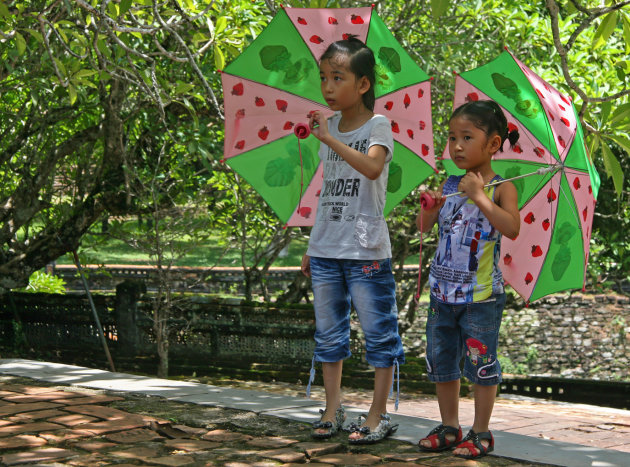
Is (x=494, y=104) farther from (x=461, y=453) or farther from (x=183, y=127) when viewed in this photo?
(x=183, y=127)

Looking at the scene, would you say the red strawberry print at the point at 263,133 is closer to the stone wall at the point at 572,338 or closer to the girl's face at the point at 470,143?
the girl's face at the point at 470,143

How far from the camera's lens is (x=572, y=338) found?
18578 mm

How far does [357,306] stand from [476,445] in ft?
2.66

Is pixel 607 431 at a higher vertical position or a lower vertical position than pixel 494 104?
lower

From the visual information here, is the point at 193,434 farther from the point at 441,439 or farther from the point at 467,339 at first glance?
the point at 467,339

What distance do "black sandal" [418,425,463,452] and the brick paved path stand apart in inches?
2.2

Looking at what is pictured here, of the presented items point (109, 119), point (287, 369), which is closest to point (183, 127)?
point (109, 119)

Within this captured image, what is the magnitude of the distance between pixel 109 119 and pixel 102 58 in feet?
6.71

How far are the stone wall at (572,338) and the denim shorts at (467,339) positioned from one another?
529 inches

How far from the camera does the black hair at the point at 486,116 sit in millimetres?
3676

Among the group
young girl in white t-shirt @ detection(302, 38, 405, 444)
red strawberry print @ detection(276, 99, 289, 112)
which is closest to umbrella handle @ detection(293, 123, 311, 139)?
young girl in white t-shirt @ detection(302, 38, 405, 444)

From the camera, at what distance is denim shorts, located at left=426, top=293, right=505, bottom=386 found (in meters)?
3.61

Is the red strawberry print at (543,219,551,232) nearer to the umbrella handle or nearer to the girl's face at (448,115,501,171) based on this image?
the girl's face at (448,115,501,171)

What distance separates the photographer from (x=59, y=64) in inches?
220
